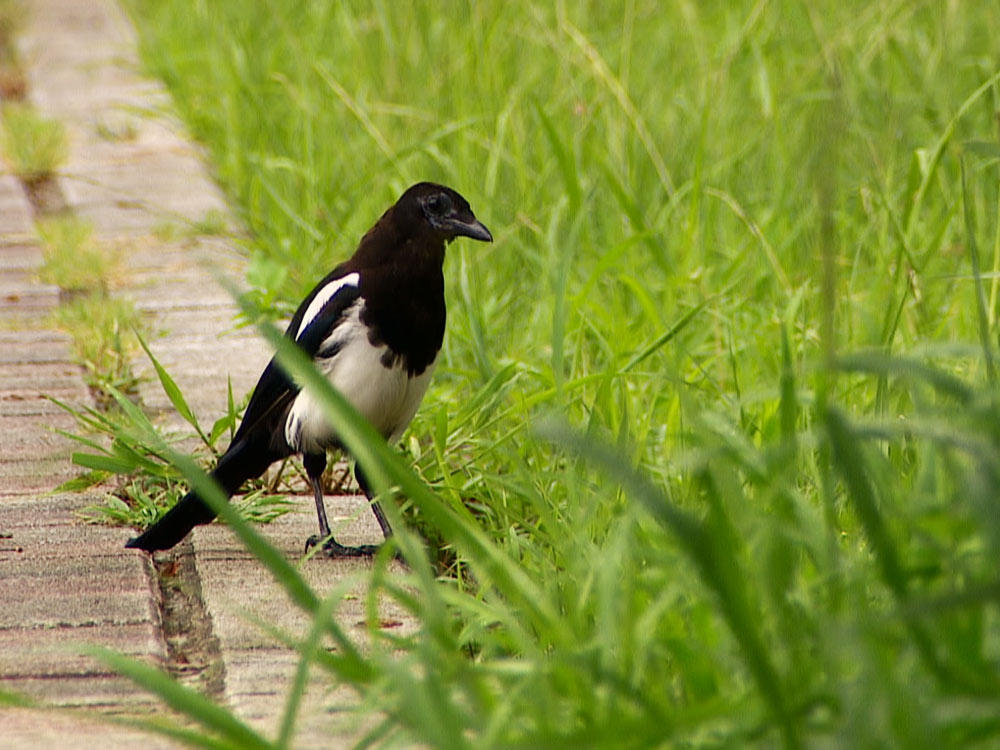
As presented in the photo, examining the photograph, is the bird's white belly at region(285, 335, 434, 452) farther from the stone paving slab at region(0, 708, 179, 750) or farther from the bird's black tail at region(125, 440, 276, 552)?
the stone paving slab at region(0, 708, 179, 750)

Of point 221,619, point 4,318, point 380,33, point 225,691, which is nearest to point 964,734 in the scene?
point 225,691

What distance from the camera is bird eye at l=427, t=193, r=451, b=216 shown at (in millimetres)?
3502

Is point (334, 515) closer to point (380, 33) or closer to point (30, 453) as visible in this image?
point (30, 453)

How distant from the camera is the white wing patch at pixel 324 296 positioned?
3.42 meters

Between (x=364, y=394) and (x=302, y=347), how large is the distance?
198 mm

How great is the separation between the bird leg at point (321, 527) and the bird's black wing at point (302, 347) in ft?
0.39

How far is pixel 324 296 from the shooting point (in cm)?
345

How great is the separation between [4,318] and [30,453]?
1001mm

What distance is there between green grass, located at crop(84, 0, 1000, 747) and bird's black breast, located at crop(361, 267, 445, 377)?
0.52ft

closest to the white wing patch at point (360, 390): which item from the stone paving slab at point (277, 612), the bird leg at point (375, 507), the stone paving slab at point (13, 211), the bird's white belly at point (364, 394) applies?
the bird's white belly at point (364, 394)

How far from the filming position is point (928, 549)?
6.16ft

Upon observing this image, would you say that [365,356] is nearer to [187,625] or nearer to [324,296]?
[324,296]

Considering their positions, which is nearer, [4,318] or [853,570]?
[853,570]

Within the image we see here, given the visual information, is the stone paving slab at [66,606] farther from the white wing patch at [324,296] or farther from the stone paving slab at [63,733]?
the white wing patch at [324,296]
